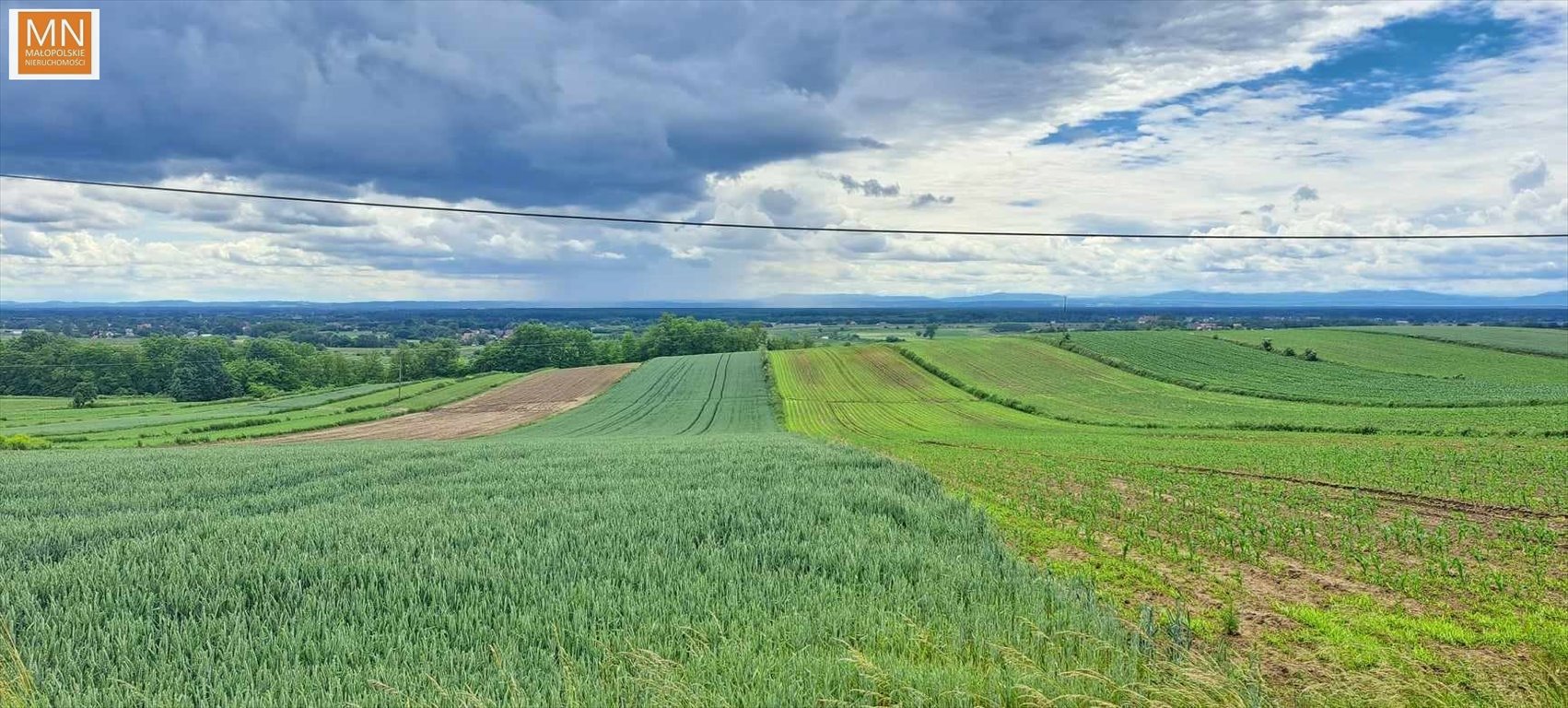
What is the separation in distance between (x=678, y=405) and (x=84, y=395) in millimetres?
63912

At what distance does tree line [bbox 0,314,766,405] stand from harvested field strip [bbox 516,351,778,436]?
Answer: 117ft

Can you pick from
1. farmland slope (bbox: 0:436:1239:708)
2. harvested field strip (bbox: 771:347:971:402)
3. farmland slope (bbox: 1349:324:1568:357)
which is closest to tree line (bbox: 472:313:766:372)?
harvested field strip (bbox: 771:347:971:402)

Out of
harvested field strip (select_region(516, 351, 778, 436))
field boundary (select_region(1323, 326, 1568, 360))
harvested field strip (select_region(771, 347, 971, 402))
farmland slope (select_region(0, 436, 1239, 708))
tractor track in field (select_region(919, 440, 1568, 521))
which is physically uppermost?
field boundary (select_region(1323, 326, 1568, 360))

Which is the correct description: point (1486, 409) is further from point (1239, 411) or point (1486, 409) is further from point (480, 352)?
point (480, 352)

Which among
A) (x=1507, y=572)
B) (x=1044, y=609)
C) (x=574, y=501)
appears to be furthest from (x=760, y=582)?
(x=1507, y=572)

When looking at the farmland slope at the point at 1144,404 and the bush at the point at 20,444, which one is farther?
the farmland slope at the point at 1144,404

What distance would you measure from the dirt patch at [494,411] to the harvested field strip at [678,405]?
265cm

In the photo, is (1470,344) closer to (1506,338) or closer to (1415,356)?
(1506,338)

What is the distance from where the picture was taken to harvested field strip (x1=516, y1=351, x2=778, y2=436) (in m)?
49.1

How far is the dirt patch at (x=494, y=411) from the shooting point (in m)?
47.3

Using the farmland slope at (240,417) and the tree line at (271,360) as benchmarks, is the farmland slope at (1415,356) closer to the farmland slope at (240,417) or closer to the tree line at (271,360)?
the tree line at (271,360)

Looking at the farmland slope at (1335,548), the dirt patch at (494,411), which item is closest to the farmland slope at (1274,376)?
the farmland slope at (1335,548)

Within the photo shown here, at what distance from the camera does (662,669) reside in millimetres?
5551

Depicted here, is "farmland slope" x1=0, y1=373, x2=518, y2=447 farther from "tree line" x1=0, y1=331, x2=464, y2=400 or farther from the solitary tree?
"tree line" x1=0, y1=331, x2=464, y2=400
